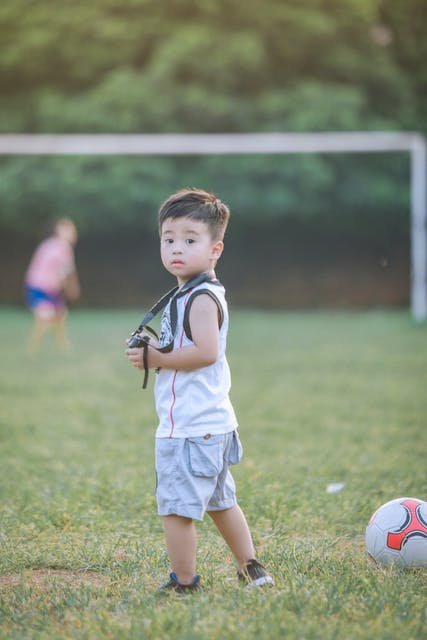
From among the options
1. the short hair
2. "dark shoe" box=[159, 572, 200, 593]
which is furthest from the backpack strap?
"dark shoe" box=[159, 572, 200, 593]

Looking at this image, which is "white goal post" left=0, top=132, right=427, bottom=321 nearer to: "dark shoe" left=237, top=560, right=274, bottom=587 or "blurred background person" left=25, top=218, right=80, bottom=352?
"blurred background person" left=25, top=218, right=80, bottom=352

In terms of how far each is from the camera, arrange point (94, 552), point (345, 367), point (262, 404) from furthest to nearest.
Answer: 1. point (345, 367)
2. point (262, 404)
3. point (94, 552)

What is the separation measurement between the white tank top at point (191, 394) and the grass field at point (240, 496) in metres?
0.62

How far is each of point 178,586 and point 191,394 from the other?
2.37 ft

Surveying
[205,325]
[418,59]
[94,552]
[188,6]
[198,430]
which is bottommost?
[94,552]

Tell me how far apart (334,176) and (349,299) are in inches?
129

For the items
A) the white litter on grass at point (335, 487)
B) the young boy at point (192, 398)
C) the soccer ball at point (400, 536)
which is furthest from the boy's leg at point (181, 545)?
the white litter on grass at point (335, 487)

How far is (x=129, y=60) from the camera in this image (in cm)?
2661

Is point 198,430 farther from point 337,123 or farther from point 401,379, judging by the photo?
point 337,123

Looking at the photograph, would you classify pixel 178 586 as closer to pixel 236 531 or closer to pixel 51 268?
pixel 236 531

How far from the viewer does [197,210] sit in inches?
136

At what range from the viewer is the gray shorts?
327 centimetres

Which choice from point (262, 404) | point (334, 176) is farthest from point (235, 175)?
point (262, 404)

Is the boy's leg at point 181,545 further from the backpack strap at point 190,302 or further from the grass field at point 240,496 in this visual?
the backpack strap at point 190,302
